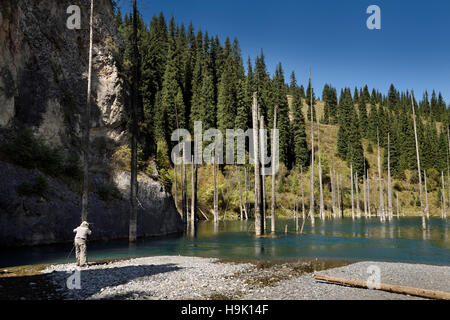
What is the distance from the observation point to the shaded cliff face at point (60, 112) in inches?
776

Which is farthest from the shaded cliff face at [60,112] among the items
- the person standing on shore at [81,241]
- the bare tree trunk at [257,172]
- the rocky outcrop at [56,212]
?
the bare tree trunk at [257,172]

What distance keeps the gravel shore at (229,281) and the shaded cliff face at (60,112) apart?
27.3 ft

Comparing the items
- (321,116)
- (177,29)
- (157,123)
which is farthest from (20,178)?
(321,116)

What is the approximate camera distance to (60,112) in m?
25.6

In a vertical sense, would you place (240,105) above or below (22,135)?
above

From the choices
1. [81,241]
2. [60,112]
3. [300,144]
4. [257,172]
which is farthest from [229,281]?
[300,144]

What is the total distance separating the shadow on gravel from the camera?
8.23 metres

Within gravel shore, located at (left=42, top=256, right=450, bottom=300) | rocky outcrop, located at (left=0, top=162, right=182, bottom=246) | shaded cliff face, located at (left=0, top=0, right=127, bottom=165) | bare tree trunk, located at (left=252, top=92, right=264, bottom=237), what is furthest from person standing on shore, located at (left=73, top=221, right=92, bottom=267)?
bare tree trunk, located at (left=252, top=92, right=264, bottom=237)

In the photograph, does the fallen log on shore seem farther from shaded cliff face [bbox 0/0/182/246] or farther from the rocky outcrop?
shaded cliff face [bbox 0/0/182/246]

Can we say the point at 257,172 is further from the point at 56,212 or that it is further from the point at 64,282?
the point at 64,282

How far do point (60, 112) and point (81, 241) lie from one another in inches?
649

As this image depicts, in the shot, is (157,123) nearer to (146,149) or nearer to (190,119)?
(190,119)

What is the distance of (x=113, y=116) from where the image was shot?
29859mm
